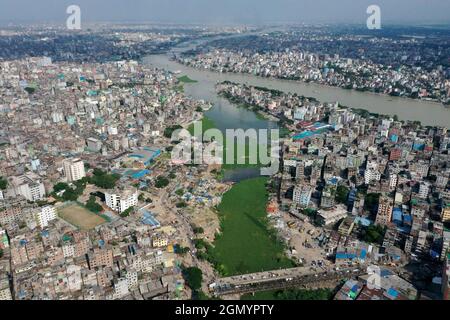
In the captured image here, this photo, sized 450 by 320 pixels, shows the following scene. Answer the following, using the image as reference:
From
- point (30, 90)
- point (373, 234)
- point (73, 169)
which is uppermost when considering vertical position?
point (30, 90)

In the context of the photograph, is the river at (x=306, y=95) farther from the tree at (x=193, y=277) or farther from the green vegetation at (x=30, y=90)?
the tree at (x=193, y=277)

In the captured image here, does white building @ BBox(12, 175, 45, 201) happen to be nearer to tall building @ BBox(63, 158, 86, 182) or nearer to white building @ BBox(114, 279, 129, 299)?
tall building @ BBox(63, 158, 86, 182)

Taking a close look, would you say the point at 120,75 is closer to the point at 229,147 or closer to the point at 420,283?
the point at 229,147

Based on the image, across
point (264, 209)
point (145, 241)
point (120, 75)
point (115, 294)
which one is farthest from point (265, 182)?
point (120, 75)

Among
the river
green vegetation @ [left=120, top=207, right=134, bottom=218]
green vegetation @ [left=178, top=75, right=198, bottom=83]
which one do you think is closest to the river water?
the river

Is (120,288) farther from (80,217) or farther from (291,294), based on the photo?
(80,217)

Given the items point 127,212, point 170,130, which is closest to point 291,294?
point 127,212
